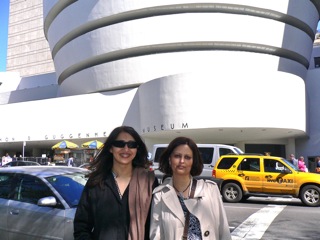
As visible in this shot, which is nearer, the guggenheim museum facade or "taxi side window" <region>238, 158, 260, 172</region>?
"taxi side window" <region>238, 158, 260, 172</region>

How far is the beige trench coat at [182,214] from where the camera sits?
270 cm

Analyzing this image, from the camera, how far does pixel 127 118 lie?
1319 inches

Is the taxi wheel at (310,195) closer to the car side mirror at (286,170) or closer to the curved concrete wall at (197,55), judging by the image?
the car side mirror at (286,170)

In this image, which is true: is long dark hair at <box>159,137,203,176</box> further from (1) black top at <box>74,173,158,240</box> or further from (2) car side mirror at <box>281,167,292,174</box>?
(2) car side mirror at <box>281,167,292,174</box>

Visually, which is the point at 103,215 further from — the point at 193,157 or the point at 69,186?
the point at 69,186

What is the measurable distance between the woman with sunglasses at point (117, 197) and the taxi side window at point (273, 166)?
1094 centimetres

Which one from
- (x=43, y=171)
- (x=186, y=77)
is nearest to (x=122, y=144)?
(x=43, y=171)

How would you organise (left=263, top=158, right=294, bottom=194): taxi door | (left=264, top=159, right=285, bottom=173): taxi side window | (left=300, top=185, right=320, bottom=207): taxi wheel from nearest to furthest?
(left=300, top=185, right=320, bottom=207): taxi wheel → (left=263, top=158, right=294, bottom=194): taxi door → (left=264, top=159, right=285, bottom=173): taxi side window

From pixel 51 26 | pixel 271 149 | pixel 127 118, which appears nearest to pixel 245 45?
pixel 271 149

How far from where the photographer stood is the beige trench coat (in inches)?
106

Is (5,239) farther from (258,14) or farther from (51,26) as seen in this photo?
(51,26)

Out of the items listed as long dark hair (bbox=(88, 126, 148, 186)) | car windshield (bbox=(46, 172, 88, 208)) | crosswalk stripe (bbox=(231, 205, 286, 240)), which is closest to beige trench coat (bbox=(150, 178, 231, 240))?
long dark hair (bbox=(88, 126, 148, 186))

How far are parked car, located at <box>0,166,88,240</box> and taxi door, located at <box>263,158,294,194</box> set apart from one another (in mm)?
8914

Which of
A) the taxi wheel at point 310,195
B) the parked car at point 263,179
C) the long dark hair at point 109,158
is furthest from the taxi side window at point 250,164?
the long dark hair at point 109,158
